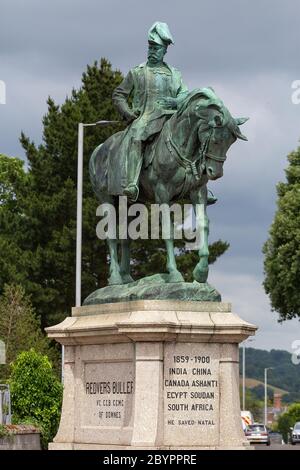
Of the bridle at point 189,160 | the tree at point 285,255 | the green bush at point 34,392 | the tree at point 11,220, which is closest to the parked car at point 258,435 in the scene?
the tree at point 285,255

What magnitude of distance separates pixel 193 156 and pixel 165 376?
130 inches

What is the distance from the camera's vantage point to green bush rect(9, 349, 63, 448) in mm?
33656

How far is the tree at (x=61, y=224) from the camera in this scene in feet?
170

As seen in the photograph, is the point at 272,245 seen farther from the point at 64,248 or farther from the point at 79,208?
the point at 79,208

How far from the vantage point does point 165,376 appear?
19469 mm

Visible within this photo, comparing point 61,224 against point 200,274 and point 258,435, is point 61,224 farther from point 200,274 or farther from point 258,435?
point 200,274

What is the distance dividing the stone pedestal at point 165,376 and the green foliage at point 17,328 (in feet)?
77.0

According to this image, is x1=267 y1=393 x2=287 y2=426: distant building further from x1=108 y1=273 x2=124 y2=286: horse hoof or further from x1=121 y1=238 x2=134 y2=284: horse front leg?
x1=108 y1=273 x2=124 y2=286: horse hoof

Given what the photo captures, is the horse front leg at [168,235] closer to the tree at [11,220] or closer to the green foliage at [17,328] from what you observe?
the green foliage at [17,328]

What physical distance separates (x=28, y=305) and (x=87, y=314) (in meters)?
26.4

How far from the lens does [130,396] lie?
19.8 metres

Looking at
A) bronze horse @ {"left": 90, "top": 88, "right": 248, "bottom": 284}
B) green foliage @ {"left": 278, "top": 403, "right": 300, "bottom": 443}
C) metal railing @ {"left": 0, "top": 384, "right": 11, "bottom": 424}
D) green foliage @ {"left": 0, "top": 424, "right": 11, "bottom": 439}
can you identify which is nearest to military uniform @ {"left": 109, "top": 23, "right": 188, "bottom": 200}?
bronze horse @ {"left": 90, "top": 88, "right": 248, "bottom": 284}

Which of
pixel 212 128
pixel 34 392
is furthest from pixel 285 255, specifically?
pixel 212 128

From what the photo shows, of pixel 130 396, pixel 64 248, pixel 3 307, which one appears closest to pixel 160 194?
pixel 130 396
